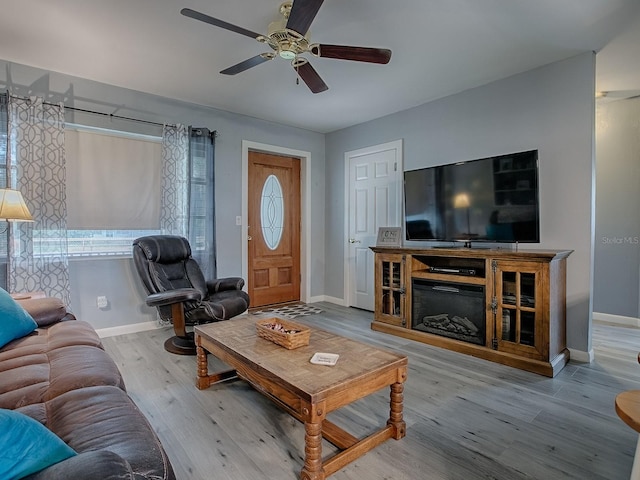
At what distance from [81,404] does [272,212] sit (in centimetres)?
389

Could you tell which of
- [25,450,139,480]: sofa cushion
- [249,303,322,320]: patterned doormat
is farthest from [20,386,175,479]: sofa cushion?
[249,303,322,320]: patterned doormat

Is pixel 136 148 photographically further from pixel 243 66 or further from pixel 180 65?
pixel 243 66

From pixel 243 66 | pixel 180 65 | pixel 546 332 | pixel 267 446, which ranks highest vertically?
pixel 180 65

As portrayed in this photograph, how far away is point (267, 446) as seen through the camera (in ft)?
5.77

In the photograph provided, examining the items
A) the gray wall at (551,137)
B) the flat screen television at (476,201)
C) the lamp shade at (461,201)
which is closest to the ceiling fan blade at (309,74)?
the flat screen television at (476,201)

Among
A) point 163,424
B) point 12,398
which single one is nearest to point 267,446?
point 163,424

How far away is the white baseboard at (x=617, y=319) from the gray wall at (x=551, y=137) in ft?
5.15

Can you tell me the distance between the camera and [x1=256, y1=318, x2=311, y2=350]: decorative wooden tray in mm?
1915

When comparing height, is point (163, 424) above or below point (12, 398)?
below

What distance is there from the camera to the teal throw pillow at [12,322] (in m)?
1.77

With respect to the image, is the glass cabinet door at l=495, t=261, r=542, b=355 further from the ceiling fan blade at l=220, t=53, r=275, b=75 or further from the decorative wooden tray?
the ceiling fan blade at l=220, t=53, r=275, b=75

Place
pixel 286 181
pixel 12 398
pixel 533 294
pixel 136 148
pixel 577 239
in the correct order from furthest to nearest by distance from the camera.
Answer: pixel 286 181, pixel 136 148, pixel 577 239, pixel 533 294, pixel 12 398

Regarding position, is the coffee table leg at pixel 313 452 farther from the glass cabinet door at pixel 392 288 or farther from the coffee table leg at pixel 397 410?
the glass cabinet door at pixel 392 288

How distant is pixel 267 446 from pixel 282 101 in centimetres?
336
